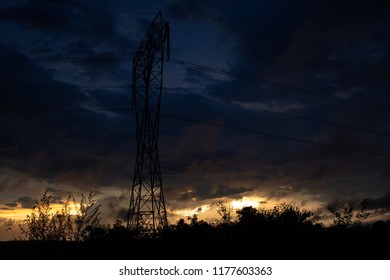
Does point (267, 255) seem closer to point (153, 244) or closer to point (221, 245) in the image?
point (221, 245)

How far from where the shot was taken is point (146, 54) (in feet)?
132

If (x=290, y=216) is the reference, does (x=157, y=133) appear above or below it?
above

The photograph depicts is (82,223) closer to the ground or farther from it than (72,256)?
farther from it

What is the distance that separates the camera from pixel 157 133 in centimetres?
3759

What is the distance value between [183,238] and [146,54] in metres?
19.9

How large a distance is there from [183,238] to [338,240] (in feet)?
29.0
